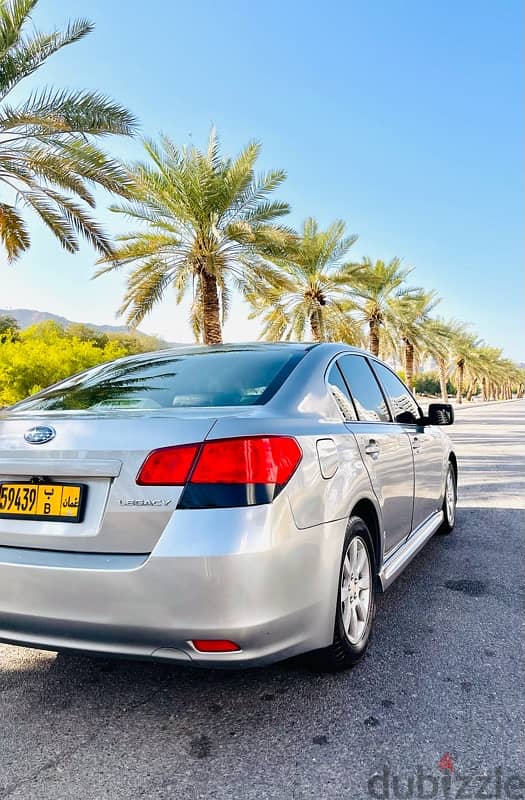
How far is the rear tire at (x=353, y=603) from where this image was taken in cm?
269

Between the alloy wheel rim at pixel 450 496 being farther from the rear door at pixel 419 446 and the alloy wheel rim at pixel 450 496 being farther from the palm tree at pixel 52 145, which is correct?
the palm tree at pixel 52 145

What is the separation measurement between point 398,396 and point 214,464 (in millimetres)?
2490

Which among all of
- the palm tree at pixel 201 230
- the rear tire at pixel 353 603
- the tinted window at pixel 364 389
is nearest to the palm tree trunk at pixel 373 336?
the palm tree at pixel 201 230

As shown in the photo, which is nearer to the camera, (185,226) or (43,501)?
(43,501)

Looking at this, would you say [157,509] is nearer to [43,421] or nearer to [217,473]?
[217,473]

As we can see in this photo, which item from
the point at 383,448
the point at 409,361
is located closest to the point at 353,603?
the point at 383,448

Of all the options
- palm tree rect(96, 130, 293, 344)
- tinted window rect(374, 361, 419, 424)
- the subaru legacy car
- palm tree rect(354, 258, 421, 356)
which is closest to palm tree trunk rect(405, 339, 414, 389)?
palm tree rect(354, 258, 421, 356)

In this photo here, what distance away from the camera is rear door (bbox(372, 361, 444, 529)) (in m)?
4.18

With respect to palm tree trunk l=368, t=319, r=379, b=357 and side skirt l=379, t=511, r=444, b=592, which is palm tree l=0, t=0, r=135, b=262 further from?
palm tree trunk l=368, t=319, r=379, b=357

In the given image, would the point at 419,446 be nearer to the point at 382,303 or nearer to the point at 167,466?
the point at 167,466

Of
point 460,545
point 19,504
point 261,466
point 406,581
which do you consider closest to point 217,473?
point 261,466

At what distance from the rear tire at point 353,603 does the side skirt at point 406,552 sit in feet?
0.54

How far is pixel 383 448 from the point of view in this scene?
3.44 meters

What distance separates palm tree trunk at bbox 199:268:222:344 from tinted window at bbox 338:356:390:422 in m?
14.2
